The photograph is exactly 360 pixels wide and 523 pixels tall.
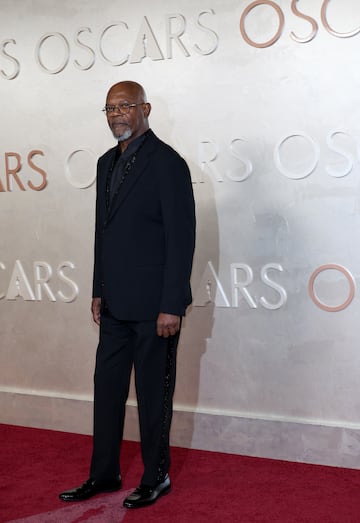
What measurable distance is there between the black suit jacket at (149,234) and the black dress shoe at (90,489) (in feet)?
2.23

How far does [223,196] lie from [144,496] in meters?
1.34

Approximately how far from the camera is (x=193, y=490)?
2967 millimetres

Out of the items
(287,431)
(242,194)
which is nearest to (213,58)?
(242,194)

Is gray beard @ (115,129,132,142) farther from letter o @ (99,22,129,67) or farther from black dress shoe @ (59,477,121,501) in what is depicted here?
black dress shoe @ (59,477,121,501)

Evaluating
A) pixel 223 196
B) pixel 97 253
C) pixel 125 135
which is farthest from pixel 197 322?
pixel 125 135

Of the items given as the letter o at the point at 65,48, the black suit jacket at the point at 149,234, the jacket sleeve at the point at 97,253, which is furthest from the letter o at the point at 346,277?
the letter o at the point at 65,48

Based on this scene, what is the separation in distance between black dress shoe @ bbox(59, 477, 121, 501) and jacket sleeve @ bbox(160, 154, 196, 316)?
0.77m

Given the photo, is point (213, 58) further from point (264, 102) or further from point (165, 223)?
point (165, 223)

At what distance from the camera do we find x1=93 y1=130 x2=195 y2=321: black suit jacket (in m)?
2.73

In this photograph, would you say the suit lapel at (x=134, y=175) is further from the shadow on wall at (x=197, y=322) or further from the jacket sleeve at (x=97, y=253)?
the shadow on wall at (x=197, y=322)

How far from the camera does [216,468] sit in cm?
321

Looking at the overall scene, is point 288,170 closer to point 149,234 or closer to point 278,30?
point 278,30

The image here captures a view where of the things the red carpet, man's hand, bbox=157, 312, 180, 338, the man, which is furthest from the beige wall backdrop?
man's hand, bbox=157, 312, 180, 338

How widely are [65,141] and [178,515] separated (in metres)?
1.89
